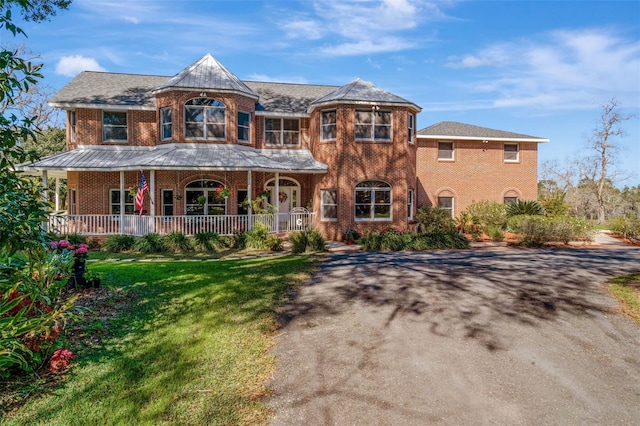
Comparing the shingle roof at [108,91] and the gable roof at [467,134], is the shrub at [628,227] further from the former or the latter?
the shingle roof at [108,91]

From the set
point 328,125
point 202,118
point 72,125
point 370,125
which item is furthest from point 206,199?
point 370,125

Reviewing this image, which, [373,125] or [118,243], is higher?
[373,125]

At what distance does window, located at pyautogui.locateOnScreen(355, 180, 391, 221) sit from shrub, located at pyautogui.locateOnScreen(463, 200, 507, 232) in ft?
18.7

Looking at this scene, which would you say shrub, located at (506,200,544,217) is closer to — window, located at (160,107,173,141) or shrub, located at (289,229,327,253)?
shrub, located at (289,229,327,253)

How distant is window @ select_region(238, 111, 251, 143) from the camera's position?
21.3 m

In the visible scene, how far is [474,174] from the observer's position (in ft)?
87.5

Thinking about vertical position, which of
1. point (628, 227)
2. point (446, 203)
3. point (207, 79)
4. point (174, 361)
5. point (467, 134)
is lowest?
point (174, 361)

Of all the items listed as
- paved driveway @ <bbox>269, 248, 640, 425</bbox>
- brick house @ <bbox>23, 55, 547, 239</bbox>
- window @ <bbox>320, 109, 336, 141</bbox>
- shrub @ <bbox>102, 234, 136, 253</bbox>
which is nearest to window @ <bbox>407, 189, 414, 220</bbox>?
brick house @ <bbox>23, 55, 547, 239</bbox>

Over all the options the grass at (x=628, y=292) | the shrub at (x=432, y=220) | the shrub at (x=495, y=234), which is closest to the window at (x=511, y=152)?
the shrub at (x=495, y=234)

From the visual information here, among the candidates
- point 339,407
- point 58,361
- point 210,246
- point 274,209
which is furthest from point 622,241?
point 58,361

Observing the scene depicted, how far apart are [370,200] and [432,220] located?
Result: 361 centimetres

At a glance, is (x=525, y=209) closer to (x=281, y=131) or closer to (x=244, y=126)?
(x=281, y=131)

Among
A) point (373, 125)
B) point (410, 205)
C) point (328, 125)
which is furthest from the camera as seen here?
point (410, 205)

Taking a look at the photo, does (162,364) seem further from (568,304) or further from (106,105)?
(106,105)
